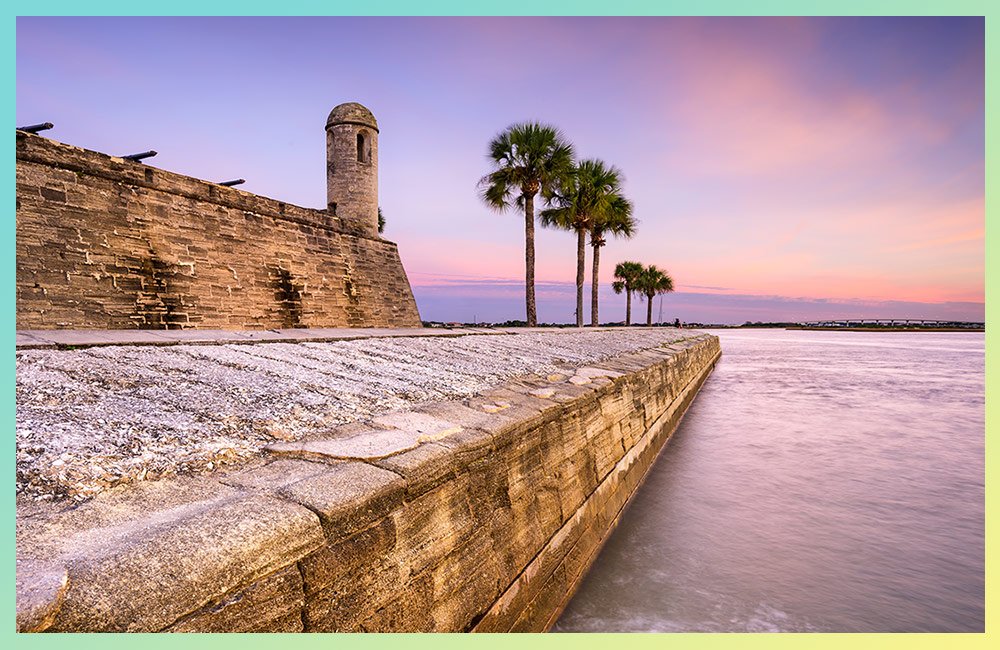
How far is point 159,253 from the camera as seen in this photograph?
30.2ft

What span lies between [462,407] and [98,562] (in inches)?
81.1

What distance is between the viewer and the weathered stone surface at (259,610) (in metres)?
1.20

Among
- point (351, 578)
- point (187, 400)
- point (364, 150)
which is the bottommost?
point (351, 578)

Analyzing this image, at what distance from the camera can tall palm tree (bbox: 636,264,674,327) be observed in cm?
5472

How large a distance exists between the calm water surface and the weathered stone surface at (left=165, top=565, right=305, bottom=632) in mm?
2100

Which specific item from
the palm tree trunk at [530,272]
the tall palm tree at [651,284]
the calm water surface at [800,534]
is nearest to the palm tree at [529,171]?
the palm tree trunk at [530,272]

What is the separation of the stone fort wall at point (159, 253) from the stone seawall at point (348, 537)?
796 centimetres

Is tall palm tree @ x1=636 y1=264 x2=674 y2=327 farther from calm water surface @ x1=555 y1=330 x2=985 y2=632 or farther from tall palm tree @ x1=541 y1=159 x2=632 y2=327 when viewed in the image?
calm water surface @ x1=555 y1=330 x2=985 y2=632

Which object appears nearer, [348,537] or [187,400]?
[348,537]

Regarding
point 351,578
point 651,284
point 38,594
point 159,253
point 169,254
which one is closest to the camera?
point 38,594

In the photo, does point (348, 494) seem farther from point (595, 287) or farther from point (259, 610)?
point (595, 287)

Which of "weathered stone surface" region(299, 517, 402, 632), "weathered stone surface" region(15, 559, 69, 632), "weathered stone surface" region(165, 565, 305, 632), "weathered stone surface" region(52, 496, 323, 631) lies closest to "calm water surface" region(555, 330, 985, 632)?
"weathered stone surface" region(299, 517, 402, 632)

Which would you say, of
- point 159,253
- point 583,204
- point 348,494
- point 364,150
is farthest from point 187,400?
point 583,204

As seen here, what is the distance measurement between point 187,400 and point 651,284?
186ft
